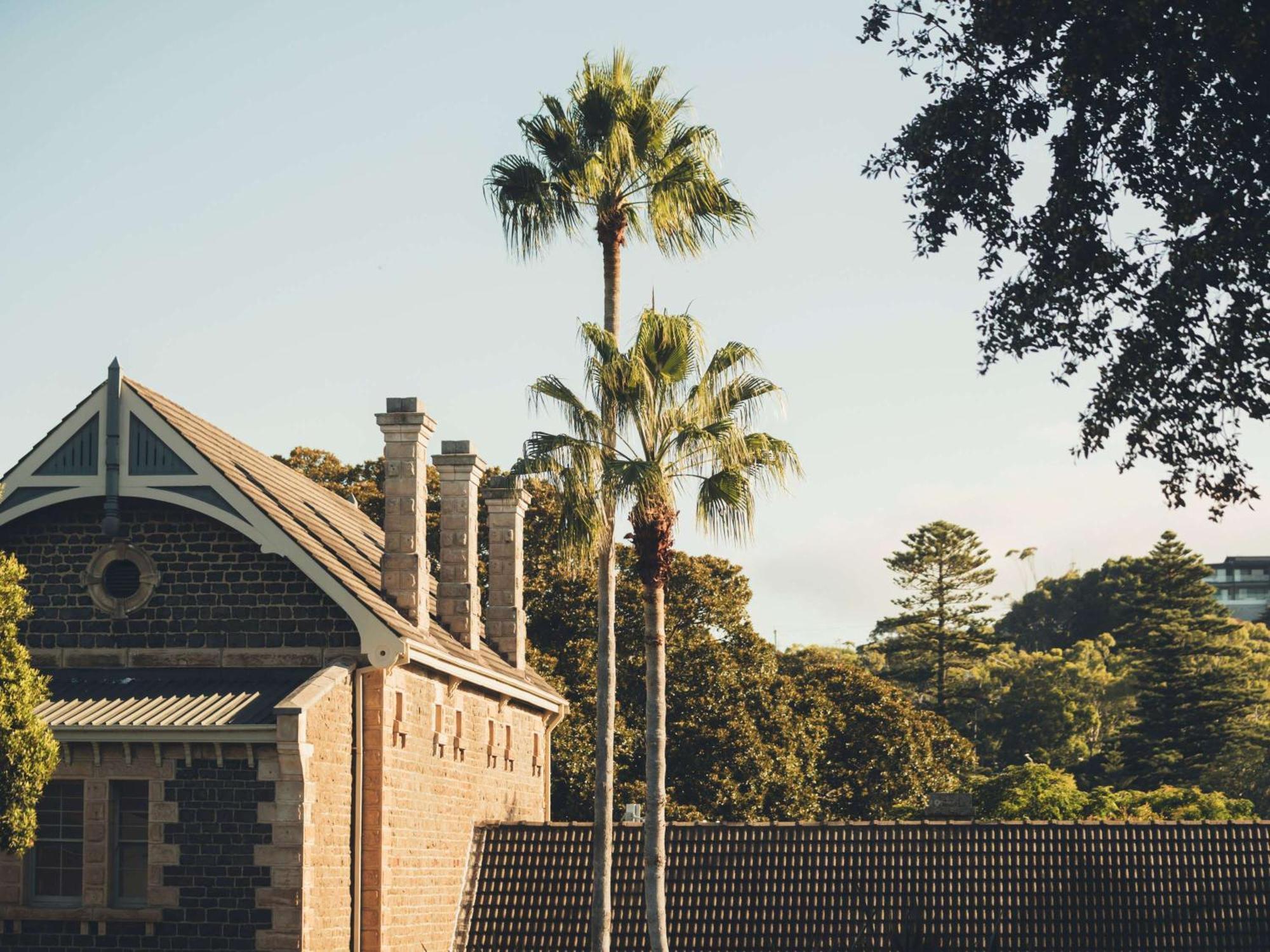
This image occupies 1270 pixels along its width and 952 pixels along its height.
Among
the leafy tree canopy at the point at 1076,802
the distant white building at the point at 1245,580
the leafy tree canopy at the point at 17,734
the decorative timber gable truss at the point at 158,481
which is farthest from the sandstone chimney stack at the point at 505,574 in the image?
the distant white building at the point at 1245,580

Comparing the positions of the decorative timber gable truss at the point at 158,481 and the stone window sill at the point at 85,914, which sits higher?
the decorative timber gable truss at the point at 158,481

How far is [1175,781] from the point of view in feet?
231

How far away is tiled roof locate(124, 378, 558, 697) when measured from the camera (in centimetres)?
2242

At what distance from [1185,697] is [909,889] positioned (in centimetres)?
4984

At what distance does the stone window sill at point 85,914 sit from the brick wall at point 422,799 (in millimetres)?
2976

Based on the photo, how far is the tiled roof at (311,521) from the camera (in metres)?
22.4

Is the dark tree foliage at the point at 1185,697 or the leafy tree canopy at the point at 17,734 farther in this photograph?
the dark tree foliage at the point at 1185,697

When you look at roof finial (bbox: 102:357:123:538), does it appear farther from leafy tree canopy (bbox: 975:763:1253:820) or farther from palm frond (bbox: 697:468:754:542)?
leafy tree canopy (bbox: 975:763:1253:820)

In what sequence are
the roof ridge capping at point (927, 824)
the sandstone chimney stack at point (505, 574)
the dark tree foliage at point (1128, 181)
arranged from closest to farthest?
the dark tree foliage at point (1128, 181), the roof ridge capping at point (927, 824), the sandstone chimney stack at point (505, 574)

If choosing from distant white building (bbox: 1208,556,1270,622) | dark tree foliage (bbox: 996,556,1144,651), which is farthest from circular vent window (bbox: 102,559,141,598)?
distant white building (bbox: 1208,556,1270,622)

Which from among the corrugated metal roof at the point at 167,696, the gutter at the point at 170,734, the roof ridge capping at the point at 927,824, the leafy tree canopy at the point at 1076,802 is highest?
the corrugated metal roof at the point at 167,696

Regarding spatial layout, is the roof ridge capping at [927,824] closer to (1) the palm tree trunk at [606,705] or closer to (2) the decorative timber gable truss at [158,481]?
(1) the palm tree trunk at [606,705]

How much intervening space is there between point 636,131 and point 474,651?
879 centimetres

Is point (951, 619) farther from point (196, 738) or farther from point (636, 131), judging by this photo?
point (196, 738)
